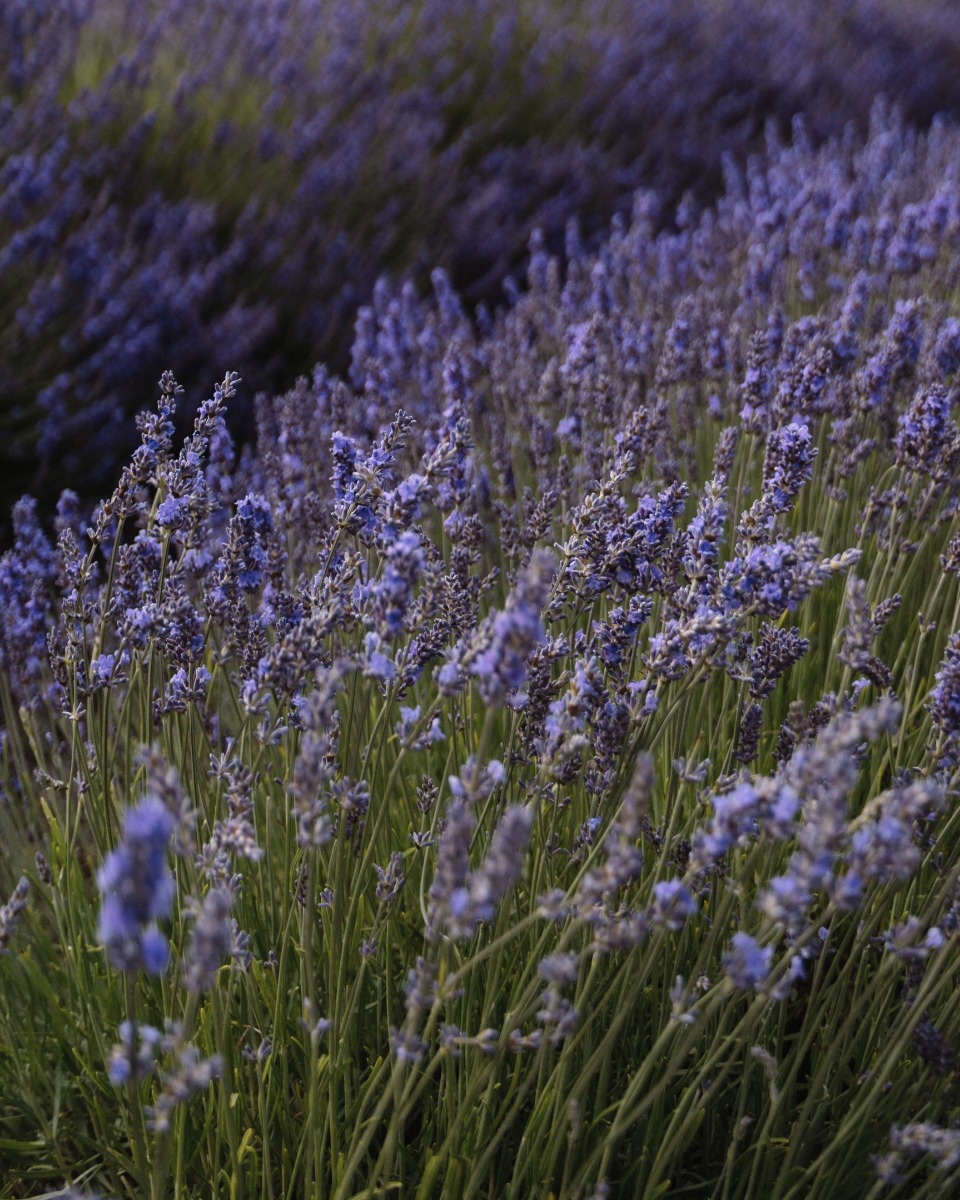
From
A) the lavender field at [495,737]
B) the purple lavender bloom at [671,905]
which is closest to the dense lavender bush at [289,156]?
the lavender field at [495,737]

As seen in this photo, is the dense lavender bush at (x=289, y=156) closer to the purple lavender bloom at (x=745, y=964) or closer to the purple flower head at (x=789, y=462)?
the purple flower head at (x=789, y=462)

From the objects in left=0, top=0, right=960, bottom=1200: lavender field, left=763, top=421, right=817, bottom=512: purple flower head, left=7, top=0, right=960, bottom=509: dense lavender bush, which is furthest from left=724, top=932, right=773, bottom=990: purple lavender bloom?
left=7, top=0, right=960, bottom=509: dense lavender bush

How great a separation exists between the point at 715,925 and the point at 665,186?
674 centimetres

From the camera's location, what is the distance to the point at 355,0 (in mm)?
8156

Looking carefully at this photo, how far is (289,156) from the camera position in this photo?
6.11 m

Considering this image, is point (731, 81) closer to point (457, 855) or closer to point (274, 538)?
point (274, 538)

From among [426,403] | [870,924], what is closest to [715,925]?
[870,924]

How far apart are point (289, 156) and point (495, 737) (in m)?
4.79

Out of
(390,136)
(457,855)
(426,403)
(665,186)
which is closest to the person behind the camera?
(457,855)

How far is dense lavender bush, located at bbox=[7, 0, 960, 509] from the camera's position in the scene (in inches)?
192

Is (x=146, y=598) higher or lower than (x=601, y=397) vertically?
lower

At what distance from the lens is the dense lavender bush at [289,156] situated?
487 cm

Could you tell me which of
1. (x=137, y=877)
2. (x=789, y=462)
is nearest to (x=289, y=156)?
(x=789, y=462)

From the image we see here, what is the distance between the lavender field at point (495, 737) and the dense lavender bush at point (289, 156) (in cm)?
5
